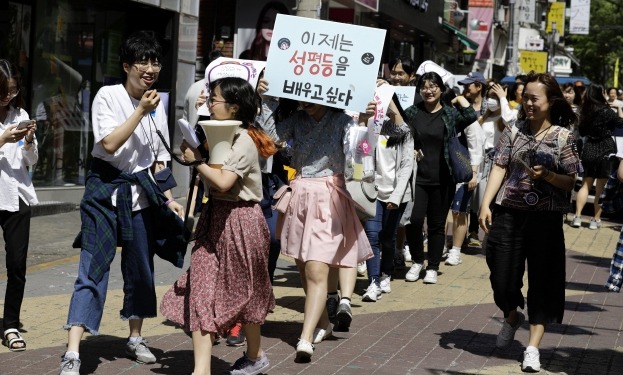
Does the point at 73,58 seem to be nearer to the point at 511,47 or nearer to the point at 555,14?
the point at 511,47

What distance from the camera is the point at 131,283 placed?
→ 6.83 m

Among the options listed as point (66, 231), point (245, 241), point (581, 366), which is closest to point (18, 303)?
point (245, 241)

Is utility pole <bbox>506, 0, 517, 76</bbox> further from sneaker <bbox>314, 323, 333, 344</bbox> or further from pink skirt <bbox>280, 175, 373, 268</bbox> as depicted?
pink skirt <bbox>280, 175, 373, 268</bbox>

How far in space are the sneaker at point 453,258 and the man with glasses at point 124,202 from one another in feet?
19.4

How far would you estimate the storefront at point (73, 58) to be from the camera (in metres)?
14.4

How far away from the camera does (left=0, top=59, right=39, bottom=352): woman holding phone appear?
714 cm

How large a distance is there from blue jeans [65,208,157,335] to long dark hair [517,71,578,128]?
2564mm

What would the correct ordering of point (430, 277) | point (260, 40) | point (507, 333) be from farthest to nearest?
point (260, 40)
point (430, 277)
point (507, 333)

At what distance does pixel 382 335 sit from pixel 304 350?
124 centimetres

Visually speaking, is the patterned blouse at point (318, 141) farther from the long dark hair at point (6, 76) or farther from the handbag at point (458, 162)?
the handbag at point (458, 162)

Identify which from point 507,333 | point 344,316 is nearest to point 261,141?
point 344,316

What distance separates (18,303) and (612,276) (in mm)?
3738

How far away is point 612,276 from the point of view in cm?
746

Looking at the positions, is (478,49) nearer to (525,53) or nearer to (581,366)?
(525,53)
